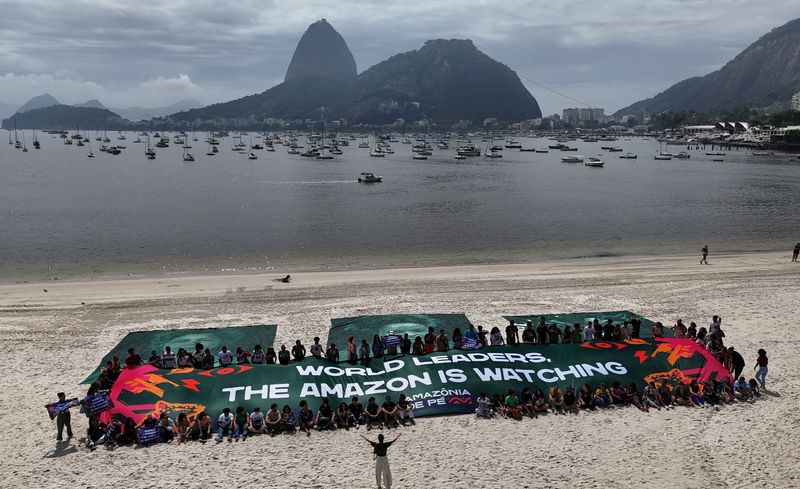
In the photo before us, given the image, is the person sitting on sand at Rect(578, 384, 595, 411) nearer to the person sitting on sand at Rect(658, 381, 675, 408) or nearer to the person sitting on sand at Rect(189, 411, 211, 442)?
the person sitting on sand at Rect(658, 381, 675, 408)

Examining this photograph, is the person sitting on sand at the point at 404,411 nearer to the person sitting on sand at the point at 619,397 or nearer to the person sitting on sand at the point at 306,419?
the person sitting on sand at the point at 306,419

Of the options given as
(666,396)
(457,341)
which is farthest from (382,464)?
(666,396)

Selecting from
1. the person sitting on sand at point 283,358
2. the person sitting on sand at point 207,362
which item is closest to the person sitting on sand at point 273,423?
the person sitting on sand at point 283,358

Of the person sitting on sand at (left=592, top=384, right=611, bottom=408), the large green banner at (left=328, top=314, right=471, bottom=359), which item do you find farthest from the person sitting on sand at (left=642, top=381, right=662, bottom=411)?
the large green banner at (left=328, top=314, right=471, bottom=359)

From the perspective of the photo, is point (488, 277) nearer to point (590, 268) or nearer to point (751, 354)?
point (590, 268)

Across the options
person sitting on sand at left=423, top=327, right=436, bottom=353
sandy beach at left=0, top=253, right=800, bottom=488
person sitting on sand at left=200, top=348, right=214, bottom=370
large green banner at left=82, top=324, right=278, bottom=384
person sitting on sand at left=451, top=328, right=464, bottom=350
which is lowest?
sandy beach at left=0, top=253, right=800, bottom=488

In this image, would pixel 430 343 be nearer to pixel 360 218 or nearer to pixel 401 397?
pixel 401 397
